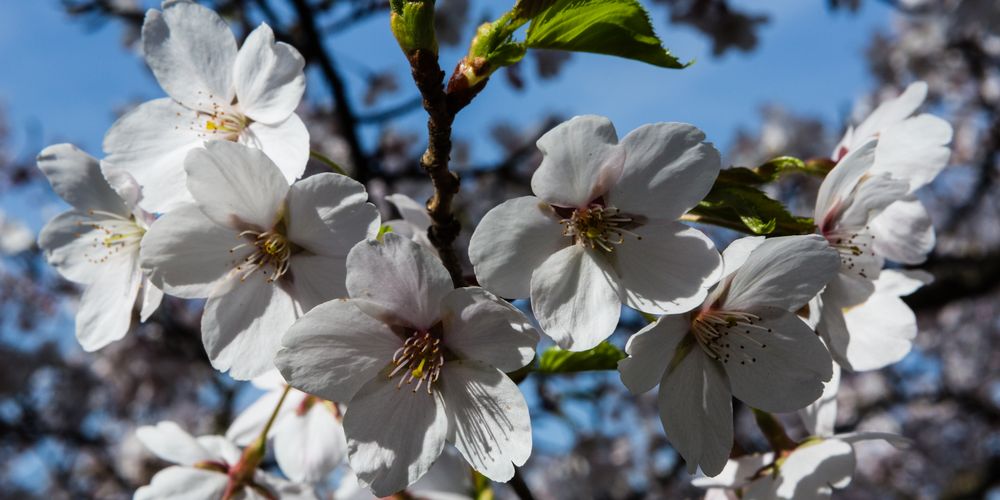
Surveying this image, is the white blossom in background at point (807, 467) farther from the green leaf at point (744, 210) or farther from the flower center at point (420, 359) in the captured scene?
the flower center at point (420, 359)

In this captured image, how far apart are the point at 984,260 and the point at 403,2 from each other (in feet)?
15.1

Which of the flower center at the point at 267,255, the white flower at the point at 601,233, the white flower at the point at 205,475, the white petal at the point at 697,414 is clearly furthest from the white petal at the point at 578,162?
the white flower at the point at 205,475

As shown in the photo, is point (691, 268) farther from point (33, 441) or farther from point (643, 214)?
point (33, 441)

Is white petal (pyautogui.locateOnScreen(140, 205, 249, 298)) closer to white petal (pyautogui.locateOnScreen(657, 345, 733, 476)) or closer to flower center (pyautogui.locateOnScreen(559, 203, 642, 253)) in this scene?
flower center (pyautogui.locateOnScreen(559, 203, 642, 253))

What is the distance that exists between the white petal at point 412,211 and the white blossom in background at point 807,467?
2.46 feet

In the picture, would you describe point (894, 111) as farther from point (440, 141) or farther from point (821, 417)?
point (440, 141)

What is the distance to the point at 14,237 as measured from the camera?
8.30 m

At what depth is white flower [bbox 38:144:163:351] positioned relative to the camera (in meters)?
1.47

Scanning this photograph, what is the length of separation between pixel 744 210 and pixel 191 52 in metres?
1.06

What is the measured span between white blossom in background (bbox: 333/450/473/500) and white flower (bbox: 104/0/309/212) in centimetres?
89

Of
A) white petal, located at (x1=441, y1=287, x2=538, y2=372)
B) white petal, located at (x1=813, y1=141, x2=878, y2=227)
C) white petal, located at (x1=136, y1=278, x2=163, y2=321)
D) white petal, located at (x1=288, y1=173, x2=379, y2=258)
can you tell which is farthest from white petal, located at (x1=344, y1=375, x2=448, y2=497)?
white petal, located at (x1=813, y1=141, x2=878, y2=227)

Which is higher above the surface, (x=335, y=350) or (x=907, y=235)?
(x=335, y=350)

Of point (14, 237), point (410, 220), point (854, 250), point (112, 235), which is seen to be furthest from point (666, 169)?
point (14, 237)

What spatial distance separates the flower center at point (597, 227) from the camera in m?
1.20
